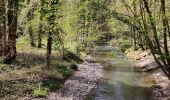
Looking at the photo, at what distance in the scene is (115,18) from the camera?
927 inches

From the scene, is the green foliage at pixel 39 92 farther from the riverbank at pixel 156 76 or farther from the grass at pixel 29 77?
the riverbank at pixel 156 76

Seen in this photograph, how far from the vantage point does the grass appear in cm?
2294

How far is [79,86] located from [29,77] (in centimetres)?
545

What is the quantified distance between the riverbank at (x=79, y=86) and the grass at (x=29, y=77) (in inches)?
24.1

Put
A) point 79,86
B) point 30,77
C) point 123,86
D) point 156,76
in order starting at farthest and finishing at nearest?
point 156,76
point 123,86
point 79,86
point 30,77

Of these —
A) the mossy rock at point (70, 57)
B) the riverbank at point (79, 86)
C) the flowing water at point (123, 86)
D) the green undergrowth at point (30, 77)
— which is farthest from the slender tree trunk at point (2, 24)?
the mossy rock at point (70, 57)

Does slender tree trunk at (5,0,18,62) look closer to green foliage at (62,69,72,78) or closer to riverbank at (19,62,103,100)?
green foliage at (62,69,72,78)

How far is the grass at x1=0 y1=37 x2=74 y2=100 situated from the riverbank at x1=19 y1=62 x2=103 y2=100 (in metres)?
0.61

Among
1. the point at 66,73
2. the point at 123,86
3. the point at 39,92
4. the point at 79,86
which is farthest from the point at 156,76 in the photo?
the point at 39,92

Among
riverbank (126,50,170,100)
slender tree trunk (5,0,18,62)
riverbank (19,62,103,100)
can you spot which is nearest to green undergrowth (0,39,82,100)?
riverbank (19,62,103,100)

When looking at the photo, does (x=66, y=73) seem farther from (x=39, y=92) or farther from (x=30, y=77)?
(x=39, y=92)

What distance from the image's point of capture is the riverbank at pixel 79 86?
25.5 m

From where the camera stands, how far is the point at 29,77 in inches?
1081

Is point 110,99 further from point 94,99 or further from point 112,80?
point 112,80
